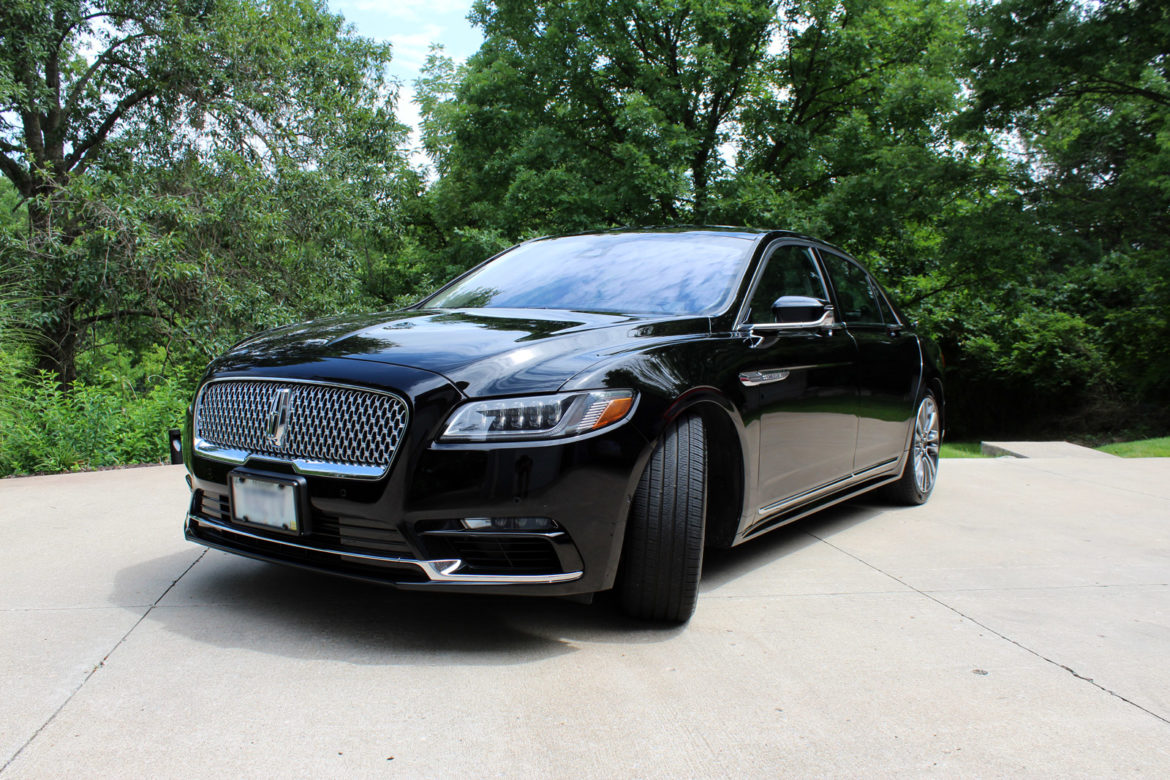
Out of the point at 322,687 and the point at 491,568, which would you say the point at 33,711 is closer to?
the point at 322,687

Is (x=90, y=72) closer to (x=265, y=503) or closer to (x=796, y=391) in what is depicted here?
(x=265, y=503)

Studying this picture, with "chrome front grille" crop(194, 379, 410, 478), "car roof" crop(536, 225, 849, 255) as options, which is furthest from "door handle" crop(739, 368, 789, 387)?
"chrome front grille" crop(194, 379, 410, 478)

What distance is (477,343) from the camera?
10.1ft

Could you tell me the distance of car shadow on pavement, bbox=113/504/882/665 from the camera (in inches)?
116

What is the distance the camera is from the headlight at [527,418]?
273 cm

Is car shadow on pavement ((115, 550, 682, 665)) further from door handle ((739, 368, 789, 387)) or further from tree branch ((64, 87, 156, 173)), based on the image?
tree branch ((64, 87, 156, 173))

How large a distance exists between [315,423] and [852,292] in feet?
10.7

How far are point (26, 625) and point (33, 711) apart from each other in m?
0.86

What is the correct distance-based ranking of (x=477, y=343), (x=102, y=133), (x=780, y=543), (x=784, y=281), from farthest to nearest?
(x=102, y=133)
(x=780, y=543)
(x=784, y=281)
(x=477, y=343)

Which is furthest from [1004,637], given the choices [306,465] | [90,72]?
[90,72]

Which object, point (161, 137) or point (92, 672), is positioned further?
point (161, 137)

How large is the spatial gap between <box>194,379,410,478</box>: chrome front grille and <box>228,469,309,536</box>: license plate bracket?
0.23 feet

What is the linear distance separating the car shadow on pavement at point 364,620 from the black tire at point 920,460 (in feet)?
7.16

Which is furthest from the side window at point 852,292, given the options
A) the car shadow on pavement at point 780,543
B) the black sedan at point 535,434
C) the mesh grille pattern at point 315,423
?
the mesh grille pattern at point 315,423
